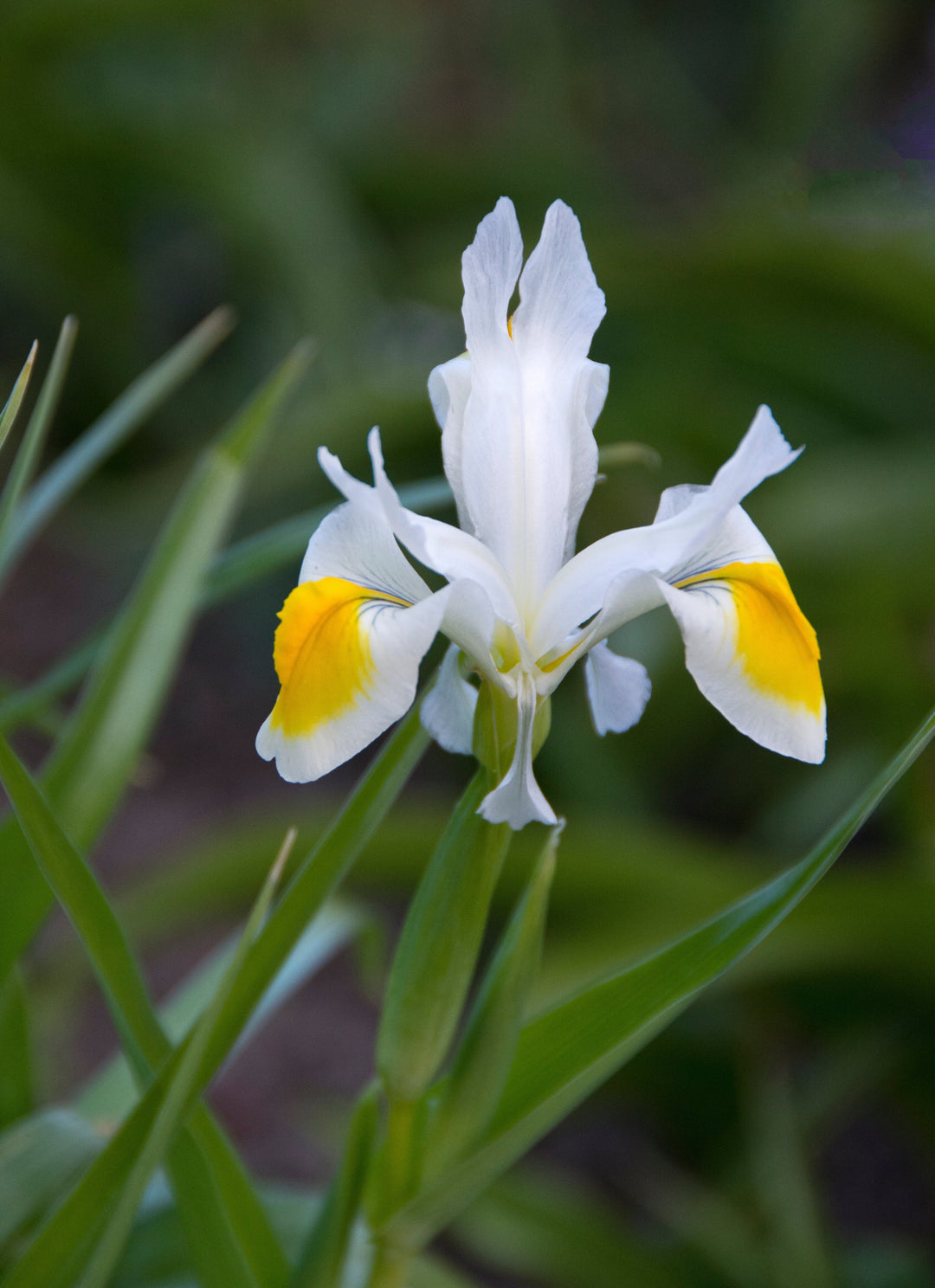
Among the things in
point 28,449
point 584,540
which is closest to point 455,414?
point 28,449

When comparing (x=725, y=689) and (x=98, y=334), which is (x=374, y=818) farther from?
(x=98, y=334)

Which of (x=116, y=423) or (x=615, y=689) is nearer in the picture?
(x=615, y=689)

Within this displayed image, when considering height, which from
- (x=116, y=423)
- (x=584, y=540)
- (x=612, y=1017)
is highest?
(x=116, y=423)

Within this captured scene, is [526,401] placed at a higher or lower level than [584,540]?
higher

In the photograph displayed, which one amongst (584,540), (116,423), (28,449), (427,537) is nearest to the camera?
(427,537)

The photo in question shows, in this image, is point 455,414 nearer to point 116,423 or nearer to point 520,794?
point 520,794
